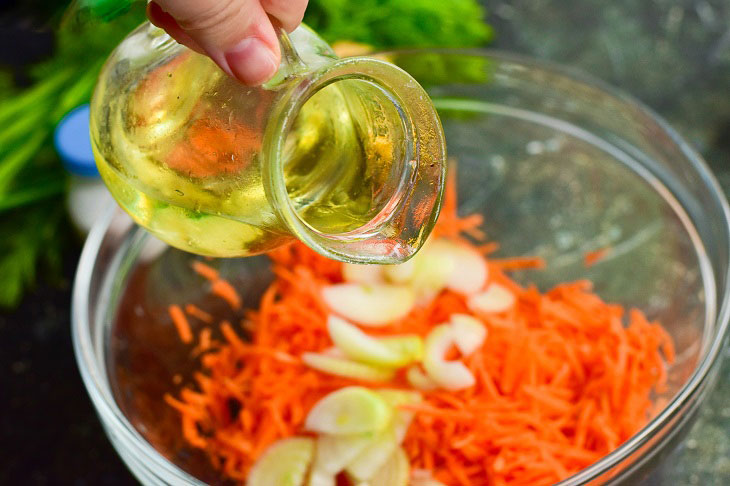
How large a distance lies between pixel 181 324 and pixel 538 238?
719mm

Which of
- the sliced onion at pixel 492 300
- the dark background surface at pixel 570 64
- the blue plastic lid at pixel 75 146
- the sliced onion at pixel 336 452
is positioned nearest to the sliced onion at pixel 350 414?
the sliced onion at pixel 336 452

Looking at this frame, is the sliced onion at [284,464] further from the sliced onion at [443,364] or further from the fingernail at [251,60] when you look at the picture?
the fingernail at [251,60]

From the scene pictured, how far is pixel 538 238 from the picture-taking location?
1606 millimetres

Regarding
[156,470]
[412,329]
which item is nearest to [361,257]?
[156,470]

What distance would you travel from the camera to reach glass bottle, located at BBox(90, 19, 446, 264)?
33.3 inches

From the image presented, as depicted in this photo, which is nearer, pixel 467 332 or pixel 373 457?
pixel 373 457

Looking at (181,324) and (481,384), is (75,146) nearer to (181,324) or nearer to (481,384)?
(181,324)

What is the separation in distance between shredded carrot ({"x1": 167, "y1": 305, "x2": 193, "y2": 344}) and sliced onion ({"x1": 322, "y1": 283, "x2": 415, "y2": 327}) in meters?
0.24

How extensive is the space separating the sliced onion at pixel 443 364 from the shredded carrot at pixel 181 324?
0.41m

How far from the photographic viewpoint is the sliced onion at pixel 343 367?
1.27 metres

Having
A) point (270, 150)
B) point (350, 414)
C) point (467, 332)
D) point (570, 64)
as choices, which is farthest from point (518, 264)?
point (270, 150)

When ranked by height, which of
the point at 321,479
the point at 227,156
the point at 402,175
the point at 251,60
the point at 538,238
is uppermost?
the point at 251,60

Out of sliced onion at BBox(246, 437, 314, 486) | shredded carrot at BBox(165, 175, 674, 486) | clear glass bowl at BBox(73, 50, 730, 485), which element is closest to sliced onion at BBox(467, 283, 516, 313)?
shredded carrot at BBox(165, 175, 674, 486)

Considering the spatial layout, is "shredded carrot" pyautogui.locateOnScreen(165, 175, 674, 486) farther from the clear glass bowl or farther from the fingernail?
the fingernail
